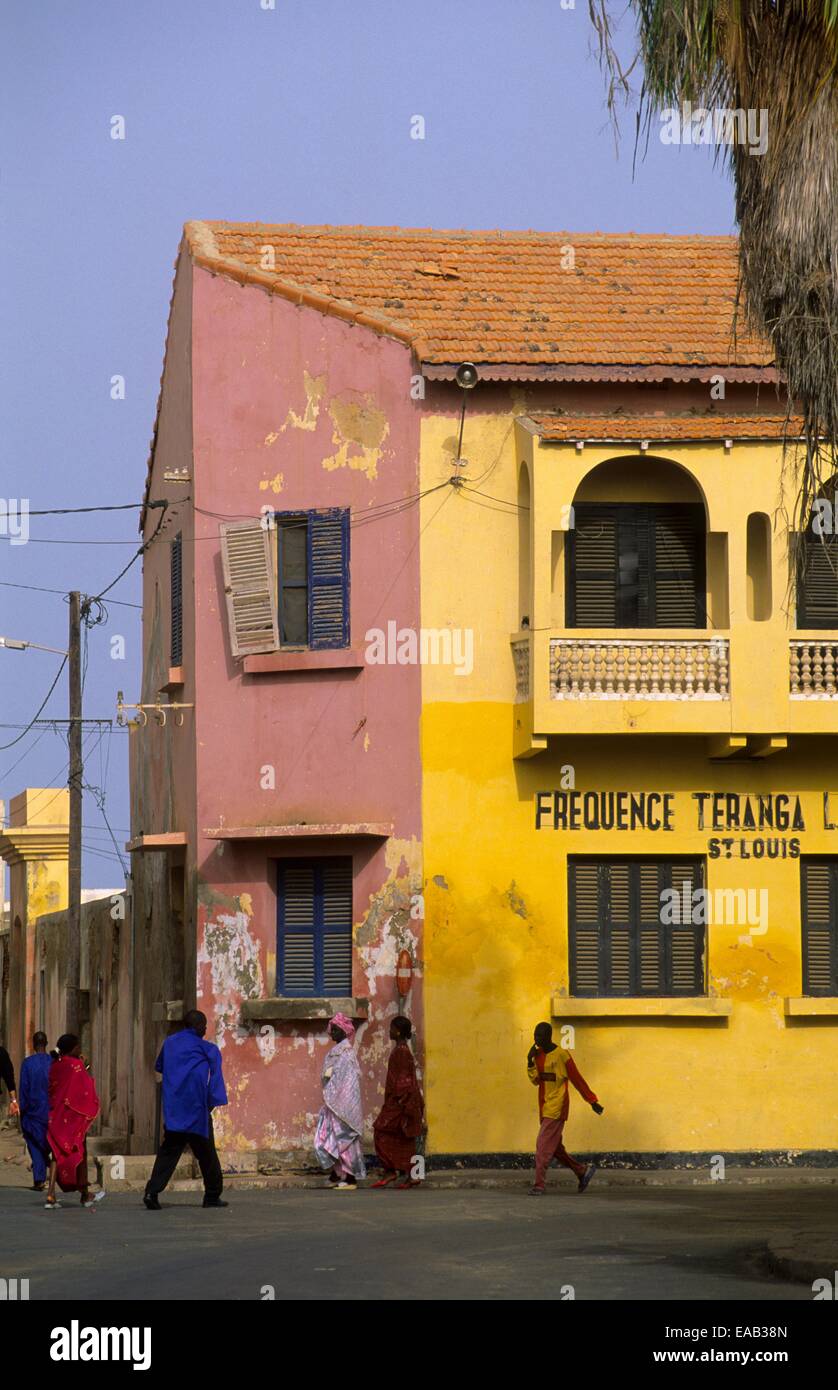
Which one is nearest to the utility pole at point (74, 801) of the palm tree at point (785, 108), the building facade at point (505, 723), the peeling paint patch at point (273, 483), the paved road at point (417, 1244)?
the building facade at point (505, 723)

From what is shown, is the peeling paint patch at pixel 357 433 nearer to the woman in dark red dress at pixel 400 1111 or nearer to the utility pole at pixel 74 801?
the woman in dark red dress at pixel 400 1111

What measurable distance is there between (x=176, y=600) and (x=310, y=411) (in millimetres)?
3264

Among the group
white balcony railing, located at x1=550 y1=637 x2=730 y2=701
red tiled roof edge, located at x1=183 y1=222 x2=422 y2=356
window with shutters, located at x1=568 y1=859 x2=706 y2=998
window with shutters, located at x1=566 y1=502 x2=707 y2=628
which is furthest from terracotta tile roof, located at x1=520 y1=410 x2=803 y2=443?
window with shutters, located at x1=568 y1=859 x2=706 y2=998

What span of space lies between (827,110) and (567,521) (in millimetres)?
8606

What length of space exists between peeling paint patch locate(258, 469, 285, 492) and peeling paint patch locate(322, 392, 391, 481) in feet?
1.55

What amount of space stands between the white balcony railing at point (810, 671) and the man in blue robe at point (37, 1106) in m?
8.16

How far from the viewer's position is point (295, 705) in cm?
2131

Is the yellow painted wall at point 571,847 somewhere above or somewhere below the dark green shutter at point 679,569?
below

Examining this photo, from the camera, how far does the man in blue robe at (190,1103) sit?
17.0 m

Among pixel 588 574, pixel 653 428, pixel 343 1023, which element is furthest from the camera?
pixel 588 574

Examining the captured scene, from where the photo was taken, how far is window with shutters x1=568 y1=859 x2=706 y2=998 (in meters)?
21.0

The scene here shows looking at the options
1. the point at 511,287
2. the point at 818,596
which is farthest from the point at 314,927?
the point at 511,287

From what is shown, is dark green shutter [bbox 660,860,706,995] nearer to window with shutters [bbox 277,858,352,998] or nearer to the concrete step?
the concrete step

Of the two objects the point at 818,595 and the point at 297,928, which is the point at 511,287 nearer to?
the point at 818,595
